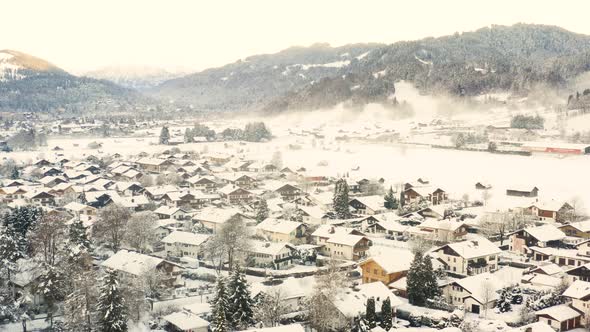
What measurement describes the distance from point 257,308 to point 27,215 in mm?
13965

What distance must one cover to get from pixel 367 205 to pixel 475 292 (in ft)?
47.0

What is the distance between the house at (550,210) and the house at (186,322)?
64.8ft

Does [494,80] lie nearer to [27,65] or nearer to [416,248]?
[416,248]

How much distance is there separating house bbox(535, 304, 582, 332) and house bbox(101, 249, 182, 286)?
1258 centimetres

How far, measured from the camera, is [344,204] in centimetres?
3256

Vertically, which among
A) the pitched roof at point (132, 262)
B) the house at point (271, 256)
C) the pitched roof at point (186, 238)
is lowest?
the house at point (271, 256)

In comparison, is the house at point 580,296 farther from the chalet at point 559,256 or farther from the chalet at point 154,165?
the chalet at point 154,165

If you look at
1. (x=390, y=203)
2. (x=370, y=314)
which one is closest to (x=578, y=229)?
(x=390, y=203)

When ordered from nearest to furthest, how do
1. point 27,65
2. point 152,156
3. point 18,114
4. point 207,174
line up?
point 207,174, point 152,156, point 18,114, point 27,65

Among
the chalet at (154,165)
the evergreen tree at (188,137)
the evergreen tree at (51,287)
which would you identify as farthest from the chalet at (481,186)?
the evergreen tree at (188,137)

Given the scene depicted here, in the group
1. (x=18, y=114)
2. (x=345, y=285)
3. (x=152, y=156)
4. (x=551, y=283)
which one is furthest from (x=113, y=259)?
(x=18, y=114)

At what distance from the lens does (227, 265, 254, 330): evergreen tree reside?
18.0 meters

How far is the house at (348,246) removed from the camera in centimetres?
2560

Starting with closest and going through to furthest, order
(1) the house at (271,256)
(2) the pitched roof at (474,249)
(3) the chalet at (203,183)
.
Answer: (2) the pitched roof at (474,249) → (1) the house at (271,256) → (3) the chalet at (203,183)
